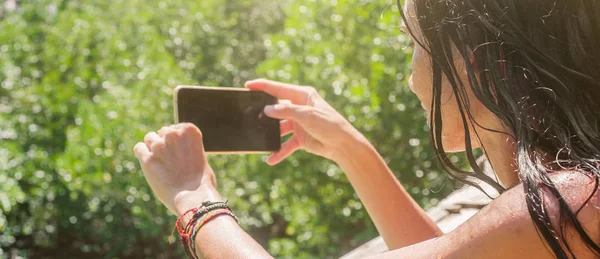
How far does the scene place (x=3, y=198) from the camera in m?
5.50

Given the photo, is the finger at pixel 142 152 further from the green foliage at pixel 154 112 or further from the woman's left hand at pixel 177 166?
the green foliage at pixel 154 112

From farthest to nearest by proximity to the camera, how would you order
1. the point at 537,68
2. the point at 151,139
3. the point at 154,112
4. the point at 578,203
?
the point at 154,112, the point at 151,139, the point at 537,68, the point at 578,203

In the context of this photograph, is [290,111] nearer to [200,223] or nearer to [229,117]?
[229,117]

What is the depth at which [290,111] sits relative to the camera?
7.48 feet

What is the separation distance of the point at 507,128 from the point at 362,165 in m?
0.86

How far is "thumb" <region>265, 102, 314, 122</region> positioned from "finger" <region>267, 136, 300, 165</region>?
142 mm

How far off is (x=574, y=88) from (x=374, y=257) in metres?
0.49

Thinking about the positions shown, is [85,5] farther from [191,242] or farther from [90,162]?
[191,242]

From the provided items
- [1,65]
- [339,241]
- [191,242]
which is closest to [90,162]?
[1,65]

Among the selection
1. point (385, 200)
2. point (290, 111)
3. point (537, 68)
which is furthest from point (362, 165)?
point (537, 68)

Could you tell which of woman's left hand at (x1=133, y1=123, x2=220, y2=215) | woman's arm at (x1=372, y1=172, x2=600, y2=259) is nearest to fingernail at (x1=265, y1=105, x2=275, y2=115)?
woman's left hand at (x1=133, y1=123, x2=220, y2=215)

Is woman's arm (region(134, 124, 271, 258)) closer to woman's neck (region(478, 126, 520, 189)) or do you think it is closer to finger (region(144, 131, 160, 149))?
finger (region(144, 131, 160, 149))

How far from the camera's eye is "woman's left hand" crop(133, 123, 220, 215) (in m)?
1.77

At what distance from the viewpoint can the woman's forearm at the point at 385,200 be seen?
7.13ft
